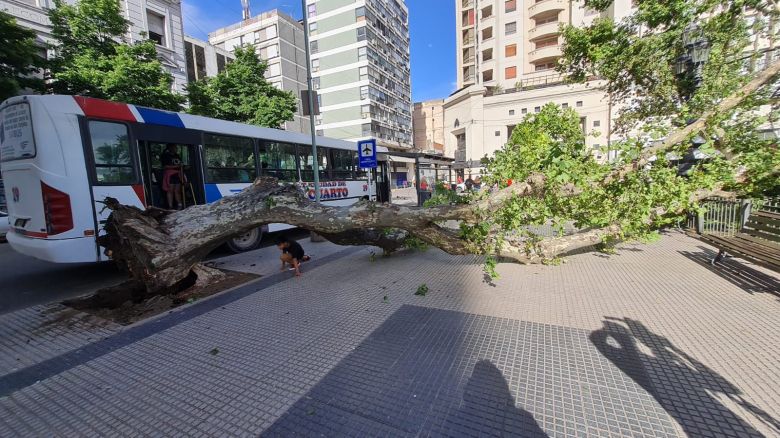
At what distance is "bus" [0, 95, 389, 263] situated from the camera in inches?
201

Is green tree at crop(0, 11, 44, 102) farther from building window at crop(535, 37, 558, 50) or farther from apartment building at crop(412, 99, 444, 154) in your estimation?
apartment building at crop(412, 99, 444, 154)

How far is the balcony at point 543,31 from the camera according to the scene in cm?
3303

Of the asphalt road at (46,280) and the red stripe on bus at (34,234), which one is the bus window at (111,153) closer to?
the red stripe on bus at (34,234)

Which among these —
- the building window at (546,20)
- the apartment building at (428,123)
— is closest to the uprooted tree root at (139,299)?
the building window at (546,20)

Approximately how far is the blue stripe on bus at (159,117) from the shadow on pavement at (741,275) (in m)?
9.51

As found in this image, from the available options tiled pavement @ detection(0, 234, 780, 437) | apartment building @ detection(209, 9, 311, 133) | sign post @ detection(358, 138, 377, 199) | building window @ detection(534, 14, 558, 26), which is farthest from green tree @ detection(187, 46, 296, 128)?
building window @ detection(534, 14, 558, 26)

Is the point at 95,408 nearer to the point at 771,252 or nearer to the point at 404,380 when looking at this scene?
the point at 404,380

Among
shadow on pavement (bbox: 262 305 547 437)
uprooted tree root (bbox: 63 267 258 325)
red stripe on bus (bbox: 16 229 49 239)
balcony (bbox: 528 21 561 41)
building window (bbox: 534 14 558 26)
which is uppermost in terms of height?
building window (bbox: 534 14 558 26)

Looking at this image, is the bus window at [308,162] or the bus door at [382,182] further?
the bus door at [382,182]

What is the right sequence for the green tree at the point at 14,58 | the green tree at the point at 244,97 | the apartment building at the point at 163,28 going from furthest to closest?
the apartment building at the point at 163,28
the green tree at the point at 244,97
the green tree at the point at 14,58

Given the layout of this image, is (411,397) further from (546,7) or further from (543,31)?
(546,7)

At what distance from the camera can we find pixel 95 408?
8.30 ft

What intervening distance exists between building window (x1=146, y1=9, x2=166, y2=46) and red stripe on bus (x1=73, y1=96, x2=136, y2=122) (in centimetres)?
1809

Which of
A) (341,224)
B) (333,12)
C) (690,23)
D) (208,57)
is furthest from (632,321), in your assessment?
(333,12)
